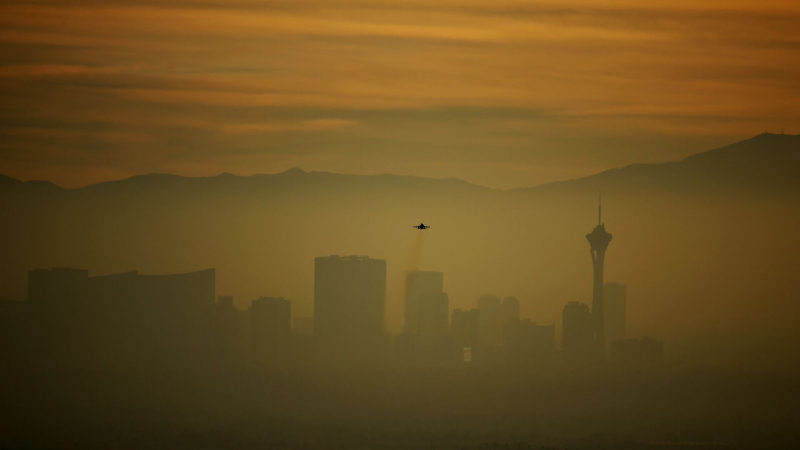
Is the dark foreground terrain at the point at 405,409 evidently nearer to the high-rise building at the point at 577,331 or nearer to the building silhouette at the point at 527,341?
the building silhouette at the point at 527,341

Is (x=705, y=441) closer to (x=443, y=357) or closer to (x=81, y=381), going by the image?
(x=443, y=357)

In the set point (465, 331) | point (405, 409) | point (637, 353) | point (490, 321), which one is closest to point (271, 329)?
point (465, 331)

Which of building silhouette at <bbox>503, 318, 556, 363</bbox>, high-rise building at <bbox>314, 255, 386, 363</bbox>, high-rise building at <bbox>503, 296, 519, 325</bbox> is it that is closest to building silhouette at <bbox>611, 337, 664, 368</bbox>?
building silhouette at <bbox>503, 318, 556, 363</bbox>

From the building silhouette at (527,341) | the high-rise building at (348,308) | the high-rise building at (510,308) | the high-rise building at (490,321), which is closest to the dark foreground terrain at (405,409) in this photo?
the building silhouette at (527,341)

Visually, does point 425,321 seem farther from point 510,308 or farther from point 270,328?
point 270,328

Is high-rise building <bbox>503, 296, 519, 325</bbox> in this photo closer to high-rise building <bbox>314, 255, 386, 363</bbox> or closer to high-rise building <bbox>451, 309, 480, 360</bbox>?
high-rise building <bbox>451, 309, 480, 360</bbox>

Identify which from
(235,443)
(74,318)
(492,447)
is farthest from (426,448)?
(74,318)

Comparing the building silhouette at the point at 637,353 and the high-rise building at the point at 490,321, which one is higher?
the high-rise building at the point at 490,321
